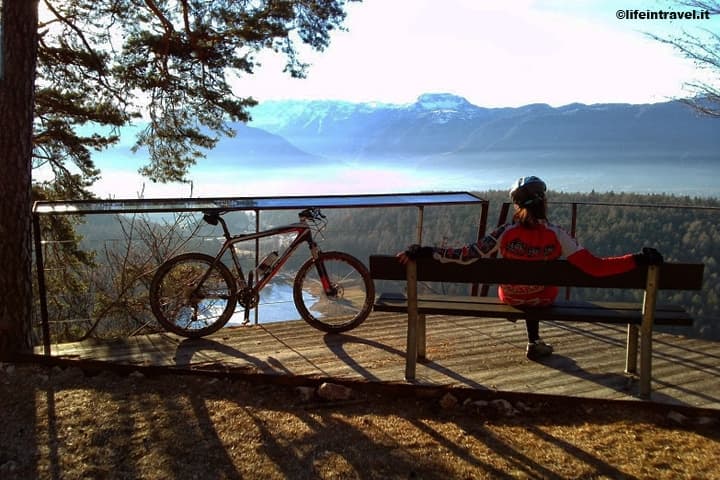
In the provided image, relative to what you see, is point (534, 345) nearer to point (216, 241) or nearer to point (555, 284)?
point (555, 284)

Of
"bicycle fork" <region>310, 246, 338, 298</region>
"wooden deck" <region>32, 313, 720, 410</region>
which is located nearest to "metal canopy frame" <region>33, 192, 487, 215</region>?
A: "bicycle fork" <region>310, 246, 338, 298</region>

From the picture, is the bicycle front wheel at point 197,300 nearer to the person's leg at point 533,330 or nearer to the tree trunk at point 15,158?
the tree trunk at point 15,158

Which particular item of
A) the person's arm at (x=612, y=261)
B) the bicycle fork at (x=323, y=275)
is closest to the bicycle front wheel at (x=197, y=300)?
the bicycle fork at (x=323, y=275)

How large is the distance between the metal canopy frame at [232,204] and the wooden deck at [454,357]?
0.73m

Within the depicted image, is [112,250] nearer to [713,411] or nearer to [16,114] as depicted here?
[16,114]

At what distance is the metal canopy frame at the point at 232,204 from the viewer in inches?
171

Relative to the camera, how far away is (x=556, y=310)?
362 centimetres

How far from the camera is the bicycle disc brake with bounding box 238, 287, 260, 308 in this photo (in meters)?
4.62

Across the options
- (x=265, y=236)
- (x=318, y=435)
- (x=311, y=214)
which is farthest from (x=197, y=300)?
(x=318, y=435)

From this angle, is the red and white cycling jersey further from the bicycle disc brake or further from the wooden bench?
the bicycle disc brake

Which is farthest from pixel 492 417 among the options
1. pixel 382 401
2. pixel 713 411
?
pixel 713 411

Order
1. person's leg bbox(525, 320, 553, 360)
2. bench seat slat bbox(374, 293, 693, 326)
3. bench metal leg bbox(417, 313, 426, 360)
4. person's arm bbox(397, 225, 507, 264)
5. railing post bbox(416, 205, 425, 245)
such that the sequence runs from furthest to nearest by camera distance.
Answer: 1. railing post bbox(416, 205, 425, 245)
2. person's leg bbox(525, 320, 553, 360)
3. bench metal leg bbox(417, 313, 426, 360)
4. bench seat slat bbox(374, 293, 693, 326)
5. person's arm bbox(397, 225, 507, 264)

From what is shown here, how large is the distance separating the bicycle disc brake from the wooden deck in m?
0.27

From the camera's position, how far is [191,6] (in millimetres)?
8422
